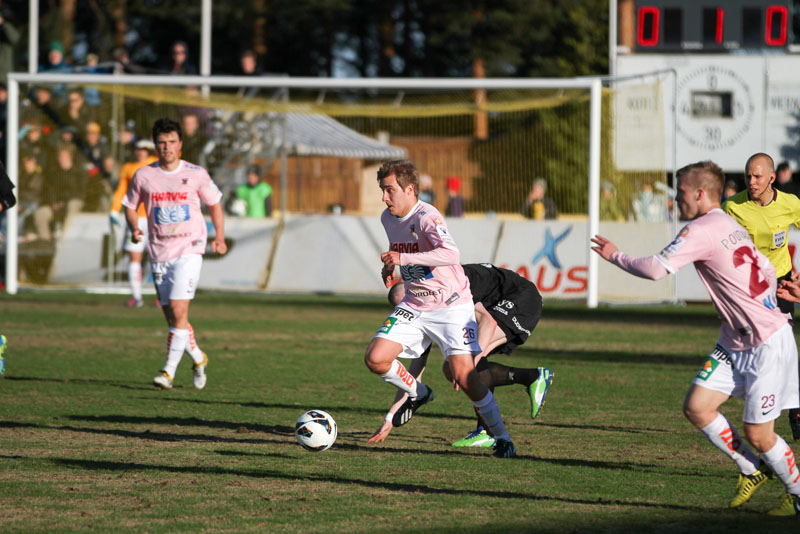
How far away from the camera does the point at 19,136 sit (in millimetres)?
20688

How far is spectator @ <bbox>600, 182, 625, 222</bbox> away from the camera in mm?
19844

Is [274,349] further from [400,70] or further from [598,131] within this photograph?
[400,70]

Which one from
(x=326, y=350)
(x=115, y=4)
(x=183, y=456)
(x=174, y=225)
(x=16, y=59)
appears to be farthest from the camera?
(x=115, y=4)

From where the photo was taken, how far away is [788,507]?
5848mm

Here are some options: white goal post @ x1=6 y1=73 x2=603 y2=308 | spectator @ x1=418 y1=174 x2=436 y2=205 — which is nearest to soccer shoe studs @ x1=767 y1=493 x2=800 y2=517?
white goal post @ x1=6 y1=73 x2=603 y2=308

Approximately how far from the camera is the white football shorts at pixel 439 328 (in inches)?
289

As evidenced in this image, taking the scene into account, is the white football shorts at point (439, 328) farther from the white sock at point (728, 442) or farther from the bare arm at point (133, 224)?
the bare arm at point (133, 224)

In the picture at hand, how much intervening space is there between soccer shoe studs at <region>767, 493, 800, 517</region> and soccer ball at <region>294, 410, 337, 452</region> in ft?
8.93

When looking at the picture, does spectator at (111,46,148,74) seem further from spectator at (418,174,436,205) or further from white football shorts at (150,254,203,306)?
white football shorts at (150,254,203,306)

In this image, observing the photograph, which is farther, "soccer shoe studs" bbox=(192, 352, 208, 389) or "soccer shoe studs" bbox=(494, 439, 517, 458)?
"soccer shoe studs" bbox=(192, 352, 208, 389)

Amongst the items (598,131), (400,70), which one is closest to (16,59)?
(400,70)

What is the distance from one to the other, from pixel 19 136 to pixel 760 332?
17.4 metres

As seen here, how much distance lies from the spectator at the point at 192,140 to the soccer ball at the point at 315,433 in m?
14.2

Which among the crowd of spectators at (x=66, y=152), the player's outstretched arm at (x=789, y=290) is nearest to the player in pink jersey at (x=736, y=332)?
the player's outstretched arm at (x=789, y=290)
